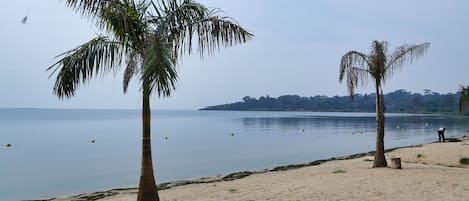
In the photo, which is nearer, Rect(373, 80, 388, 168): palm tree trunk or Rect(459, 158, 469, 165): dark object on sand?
Rect(373, 80, 388, 168): palm tree trunk

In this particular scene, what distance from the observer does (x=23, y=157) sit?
27797mm

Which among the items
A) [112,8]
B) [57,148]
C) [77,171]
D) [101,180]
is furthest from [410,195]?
[57,148]

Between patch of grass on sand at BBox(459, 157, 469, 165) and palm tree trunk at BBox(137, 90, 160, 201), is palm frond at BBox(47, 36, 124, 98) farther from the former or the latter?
patch of grass on sand at BBox(459, 157, 469, 165)

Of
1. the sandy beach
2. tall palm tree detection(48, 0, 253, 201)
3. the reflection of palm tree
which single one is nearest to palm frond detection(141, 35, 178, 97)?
tall palm tree detection(48, 0, 253, 201)

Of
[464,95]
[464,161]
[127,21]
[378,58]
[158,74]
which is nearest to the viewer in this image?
[158,74]

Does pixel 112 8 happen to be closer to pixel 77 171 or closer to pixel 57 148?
pixel 77 171

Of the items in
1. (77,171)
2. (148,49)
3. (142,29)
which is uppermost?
(142,29)

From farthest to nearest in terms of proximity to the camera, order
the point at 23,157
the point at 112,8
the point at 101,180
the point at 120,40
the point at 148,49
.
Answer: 1. the point at 23,157
2. the point at 101,180
3. the point at 120,40
4. the point at 112,8
5. the point at 148,49

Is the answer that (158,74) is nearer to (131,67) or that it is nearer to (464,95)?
(131,67)

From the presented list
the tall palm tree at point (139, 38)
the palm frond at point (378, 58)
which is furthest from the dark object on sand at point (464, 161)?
the tall palm tree at point (139, 38)

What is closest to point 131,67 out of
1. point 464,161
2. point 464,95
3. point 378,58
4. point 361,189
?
point 361,189

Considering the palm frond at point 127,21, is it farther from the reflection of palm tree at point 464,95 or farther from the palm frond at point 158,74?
the reflection of palm tree at point 464,95

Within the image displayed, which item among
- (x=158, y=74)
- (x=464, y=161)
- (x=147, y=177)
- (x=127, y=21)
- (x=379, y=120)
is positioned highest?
(x=127, y=21)

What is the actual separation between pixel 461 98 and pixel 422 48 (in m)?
18.7
